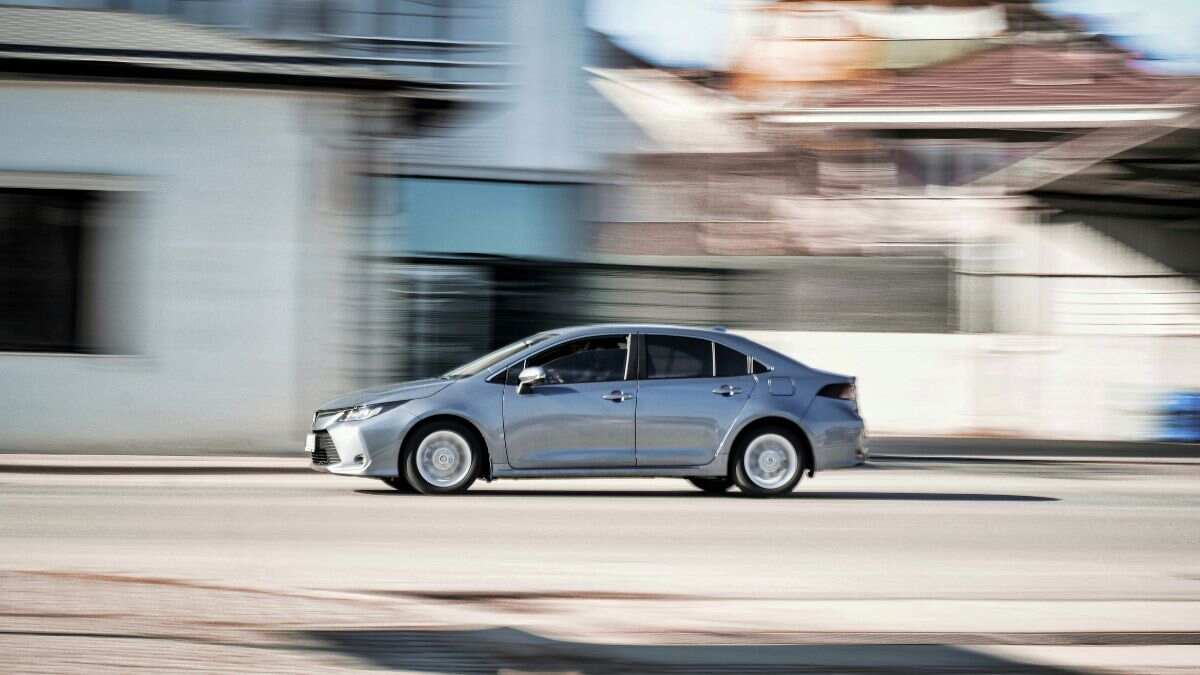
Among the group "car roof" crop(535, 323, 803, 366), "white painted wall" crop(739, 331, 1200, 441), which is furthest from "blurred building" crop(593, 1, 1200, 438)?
"car roof" crop(535, 323, 803, 366)

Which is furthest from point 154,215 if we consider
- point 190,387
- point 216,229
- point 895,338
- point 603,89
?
point 895,338

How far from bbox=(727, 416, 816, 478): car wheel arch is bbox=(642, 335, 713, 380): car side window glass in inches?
20.9

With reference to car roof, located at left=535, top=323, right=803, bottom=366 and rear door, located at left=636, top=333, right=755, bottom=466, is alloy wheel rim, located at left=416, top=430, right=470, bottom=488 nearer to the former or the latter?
car roof, located at left=535, top=323, right=803, bottom=366

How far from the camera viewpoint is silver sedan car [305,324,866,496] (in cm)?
1312

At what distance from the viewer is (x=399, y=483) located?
1343 centimetres

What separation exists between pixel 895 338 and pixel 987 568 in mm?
15077

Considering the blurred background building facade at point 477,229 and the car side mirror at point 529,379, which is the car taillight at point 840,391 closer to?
the car side mirror at point 529,379

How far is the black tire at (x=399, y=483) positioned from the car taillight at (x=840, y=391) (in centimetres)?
343

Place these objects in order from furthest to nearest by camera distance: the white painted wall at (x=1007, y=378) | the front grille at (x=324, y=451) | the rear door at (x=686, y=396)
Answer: the white painted wall at (x=1007, y=378), the rear door at (x=686, y=396), the front grille at (x=324, y=451)

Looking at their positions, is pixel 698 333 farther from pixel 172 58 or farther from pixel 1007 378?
pixel 1007 378

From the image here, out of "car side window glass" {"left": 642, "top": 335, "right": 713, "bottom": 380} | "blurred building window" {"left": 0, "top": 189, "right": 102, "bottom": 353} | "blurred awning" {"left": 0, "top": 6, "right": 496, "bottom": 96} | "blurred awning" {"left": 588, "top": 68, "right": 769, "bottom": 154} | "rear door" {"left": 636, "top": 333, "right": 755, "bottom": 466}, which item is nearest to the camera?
"rear door" {"left": 636, "top": 333, "right": 755, "bottom": 466}

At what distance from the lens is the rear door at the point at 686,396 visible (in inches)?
527

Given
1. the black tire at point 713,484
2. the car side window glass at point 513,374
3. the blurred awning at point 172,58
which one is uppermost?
the blurred awning at point 172,58

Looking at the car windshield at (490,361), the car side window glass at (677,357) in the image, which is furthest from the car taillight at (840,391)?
the car windshield at (490,361)
